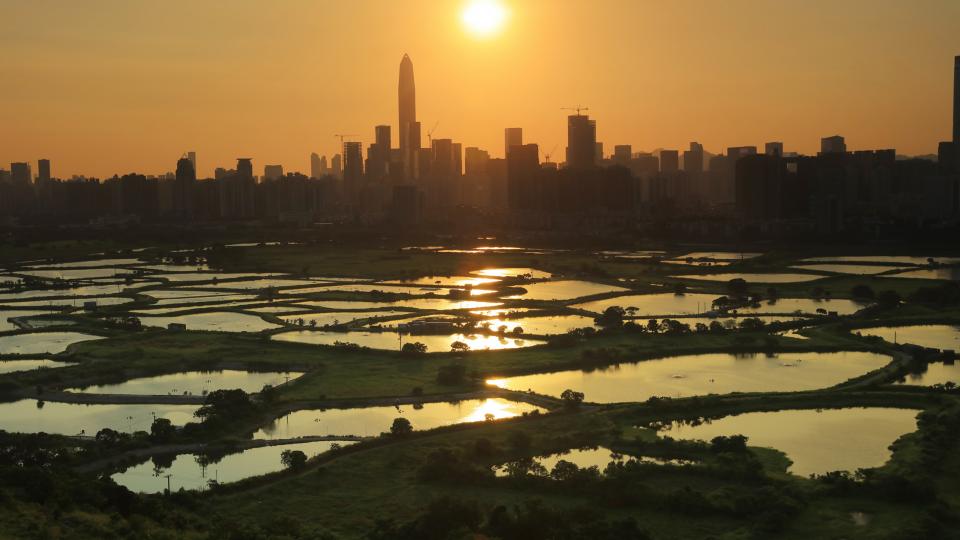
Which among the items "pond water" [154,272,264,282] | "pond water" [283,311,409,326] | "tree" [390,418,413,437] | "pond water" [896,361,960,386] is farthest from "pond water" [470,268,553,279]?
"tree" [390,418,413,437]

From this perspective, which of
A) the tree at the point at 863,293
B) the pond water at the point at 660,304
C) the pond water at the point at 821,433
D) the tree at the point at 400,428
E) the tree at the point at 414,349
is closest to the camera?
the pond water at the point at 821,433

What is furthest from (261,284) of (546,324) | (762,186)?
(762,186)

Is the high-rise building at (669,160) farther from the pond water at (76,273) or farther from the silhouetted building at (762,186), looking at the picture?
the pond water at (76,273)

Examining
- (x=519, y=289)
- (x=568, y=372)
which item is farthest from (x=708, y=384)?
(x=519, y=289)

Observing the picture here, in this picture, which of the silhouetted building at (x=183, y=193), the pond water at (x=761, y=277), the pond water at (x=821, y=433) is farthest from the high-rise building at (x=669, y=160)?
the pond water at (x=821, y=433)

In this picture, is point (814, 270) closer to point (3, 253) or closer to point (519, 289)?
point (519, 289)

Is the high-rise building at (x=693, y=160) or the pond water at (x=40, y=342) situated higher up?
the high-rise building at (x=693, y=160)

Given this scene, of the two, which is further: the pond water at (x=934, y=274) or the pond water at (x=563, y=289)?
the pond water at (x=934, y=274)

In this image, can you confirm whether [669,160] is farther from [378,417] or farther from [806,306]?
[378,417]
